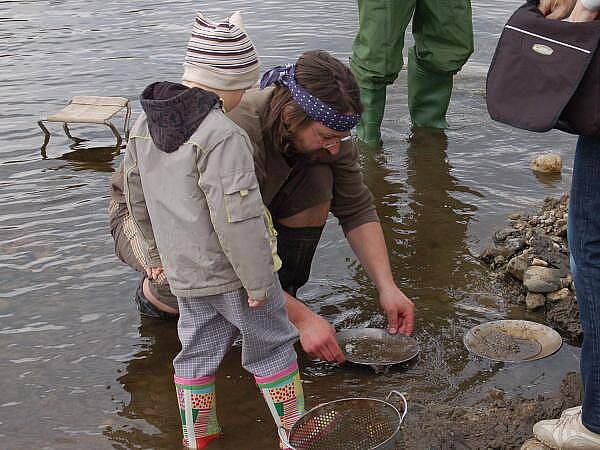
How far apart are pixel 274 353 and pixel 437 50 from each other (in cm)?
347

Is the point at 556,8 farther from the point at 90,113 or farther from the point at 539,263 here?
the point at 90,113

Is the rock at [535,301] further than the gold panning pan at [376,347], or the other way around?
the rock at [535,301]

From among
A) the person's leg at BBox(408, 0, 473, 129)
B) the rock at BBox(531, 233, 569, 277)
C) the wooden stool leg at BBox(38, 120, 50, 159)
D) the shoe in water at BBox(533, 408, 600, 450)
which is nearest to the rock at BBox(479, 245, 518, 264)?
the rock at BBox(531, 233, 569, 277)

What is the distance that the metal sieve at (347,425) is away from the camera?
2.85 metres

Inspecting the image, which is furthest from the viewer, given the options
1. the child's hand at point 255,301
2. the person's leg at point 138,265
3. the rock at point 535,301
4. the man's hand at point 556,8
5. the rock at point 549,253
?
the rock at point 549,253

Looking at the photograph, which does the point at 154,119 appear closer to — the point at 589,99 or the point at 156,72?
the point at 589,99

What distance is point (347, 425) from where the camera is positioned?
297 cm

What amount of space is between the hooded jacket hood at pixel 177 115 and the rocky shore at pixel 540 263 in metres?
1.86

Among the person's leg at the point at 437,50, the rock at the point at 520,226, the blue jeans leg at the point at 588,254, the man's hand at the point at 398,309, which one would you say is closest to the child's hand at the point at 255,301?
the man's hand at the point at 398,309

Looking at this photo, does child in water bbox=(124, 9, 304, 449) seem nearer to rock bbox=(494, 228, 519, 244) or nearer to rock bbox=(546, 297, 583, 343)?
rock bbox=(546, 297, 583, 343)

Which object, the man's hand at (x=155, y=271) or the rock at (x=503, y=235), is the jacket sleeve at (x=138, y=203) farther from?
the rock at (x=503, y=235)

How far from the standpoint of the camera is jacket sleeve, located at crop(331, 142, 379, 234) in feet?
11.9

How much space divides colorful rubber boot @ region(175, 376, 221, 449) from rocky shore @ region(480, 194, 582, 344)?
156 centimetres

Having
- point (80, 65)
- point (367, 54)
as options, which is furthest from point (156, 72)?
point (367, 54)
